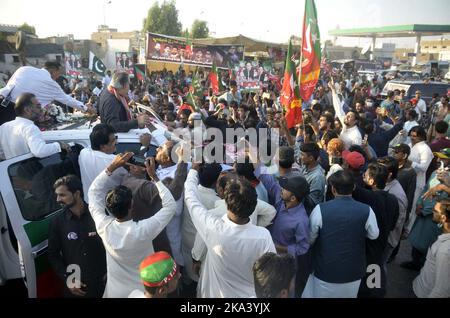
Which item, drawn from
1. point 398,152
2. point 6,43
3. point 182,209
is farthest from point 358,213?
point 6,43

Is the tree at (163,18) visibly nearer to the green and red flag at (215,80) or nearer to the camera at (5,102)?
the green and red flag at (215,80)

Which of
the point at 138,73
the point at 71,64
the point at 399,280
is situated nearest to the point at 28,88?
the point at 399,280

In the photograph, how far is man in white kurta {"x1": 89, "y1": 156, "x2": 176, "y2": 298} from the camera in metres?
2.38

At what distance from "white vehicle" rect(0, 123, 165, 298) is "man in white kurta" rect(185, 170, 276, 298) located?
1458 mm

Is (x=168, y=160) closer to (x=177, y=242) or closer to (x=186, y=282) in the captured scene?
(x=177, y=242)

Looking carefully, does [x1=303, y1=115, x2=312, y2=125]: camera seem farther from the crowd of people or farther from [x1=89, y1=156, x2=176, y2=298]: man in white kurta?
[x1=89, y1=156, x2=176, y2=298]: man in white kurta

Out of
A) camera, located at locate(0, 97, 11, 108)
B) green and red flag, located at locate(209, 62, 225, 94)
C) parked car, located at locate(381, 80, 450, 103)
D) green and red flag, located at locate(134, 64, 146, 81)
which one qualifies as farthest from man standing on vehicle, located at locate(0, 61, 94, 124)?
parked car, located at locate(381, 80, 450, 103)

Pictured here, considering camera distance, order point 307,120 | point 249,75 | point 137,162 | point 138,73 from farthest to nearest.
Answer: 1. point 138,73
2. point 249,75
3. point 307,120
4. point 137,162

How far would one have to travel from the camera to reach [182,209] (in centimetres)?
329

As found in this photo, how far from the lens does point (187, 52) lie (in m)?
13.9

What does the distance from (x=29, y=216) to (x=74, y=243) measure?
51 centimetres

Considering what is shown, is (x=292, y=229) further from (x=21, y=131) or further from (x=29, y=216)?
(x=21, y=131)

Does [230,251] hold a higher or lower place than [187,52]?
lower
